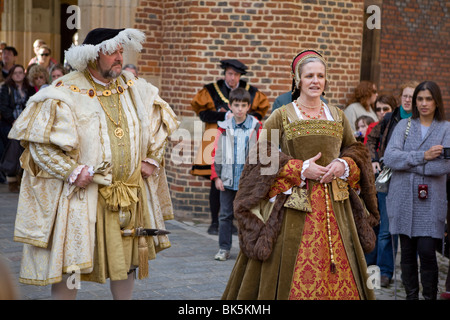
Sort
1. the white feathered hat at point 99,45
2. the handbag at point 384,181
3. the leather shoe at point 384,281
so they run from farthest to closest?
the leather shoe at point 384,281, the handbag at point 384,181, the white feathered hat at point 99,45

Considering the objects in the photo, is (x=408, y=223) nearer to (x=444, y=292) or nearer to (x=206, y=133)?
(x=444, y=292)

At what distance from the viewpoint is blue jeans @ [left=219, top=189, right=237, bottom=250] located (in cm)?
690

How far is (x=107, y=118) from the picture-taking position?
4.18m

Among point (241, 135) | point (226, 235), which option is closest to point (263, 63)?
point (241, 135)

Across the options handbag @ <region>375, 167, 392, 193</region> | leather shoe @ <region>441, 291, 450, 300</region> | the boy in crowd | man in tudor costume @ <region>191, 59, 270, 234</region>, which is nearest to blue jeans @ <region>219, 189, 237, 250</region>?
the boy in crowd

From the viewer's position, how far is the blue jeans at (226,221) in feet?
22.6

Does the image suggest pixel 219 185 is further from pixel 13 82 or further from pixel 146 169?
pixel 13 82

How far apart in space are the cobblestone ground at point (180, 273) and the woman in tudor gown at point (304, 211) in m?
1.48

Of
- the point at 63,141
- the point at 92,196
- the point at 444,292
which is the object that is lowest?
the point at 444,292

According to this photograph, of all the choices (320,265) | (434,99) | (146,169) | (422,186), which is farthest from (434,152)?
(146,169)

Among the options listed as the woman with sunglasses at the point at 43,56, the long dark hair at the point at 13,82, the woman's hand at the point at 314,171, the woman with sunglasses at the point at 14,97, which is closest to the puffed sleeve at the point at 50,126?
the woman's hand at the point at 314,171

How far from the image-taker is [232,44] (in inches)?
347

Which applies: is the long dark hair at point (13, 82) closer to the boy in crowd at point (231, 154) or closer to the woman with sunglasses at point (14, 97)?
the woman with sunglasses at point (14, 97)

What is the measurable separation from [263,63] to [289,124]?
4.80m
